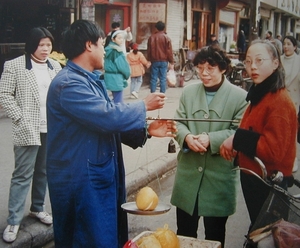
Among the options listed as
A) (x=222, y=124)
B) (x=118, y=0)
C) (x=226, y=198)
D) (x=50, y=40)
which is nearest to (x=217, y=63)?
(x=222, y=124)

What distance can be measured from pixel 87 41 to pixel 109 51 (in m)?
6.75

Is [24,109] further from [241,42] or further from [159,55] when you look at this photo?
[241,42]

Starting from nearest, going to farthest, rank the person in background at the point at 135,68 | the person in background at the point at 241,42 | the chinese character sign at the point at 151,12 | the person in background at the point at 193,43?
the person in background at the point at 135,68
the chinese character sign at the point at 151,12
the person in background at the point at 193,43
the person in background at the point at 241,42

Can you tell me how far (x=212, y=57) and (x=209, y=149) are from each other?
66 cm

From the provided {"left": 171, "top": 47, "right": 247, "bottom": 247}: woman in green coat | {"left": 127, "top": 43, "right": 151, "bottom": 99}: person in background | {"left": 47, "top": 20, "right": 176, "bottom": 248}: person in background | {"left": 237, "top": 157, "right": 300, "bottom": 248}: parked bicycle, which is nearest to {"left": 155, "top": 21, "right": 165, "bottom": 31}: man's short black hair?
{"left": 127, "top": 43, "right": 151, "bottom": 99}: person in background

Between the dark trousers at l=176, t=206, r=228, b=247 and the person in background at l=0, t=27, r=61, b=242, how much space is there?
1.47 metres

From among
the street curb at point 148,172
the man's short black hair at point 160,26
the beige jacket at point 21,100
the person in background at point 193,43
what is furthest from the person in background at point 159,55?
the beige jacket at point 21,100

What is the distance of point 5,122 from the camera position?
351 inches

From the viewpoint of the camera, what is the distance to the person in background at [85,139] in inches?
102

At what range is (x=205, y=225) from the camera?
11.7 ft

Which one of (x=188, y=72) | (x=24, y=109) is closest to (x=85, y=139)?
(x=24, y=109)

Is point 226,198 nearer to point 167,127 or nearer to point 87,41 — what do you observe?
point 167,127

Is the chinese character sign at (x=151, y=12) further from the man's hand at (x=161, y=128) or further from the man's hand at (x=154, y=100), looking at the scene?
the man's hand at (x=154, y=100)

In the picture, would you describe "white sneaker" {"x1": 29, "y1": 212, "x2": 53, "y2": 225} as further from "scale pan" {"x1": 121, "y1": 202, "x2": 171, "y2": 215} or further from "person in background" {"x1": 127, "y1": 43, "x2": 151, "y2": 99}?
"person in background" {"x1": 127, "y1": 43, "x2": 151, "y2": 99}
